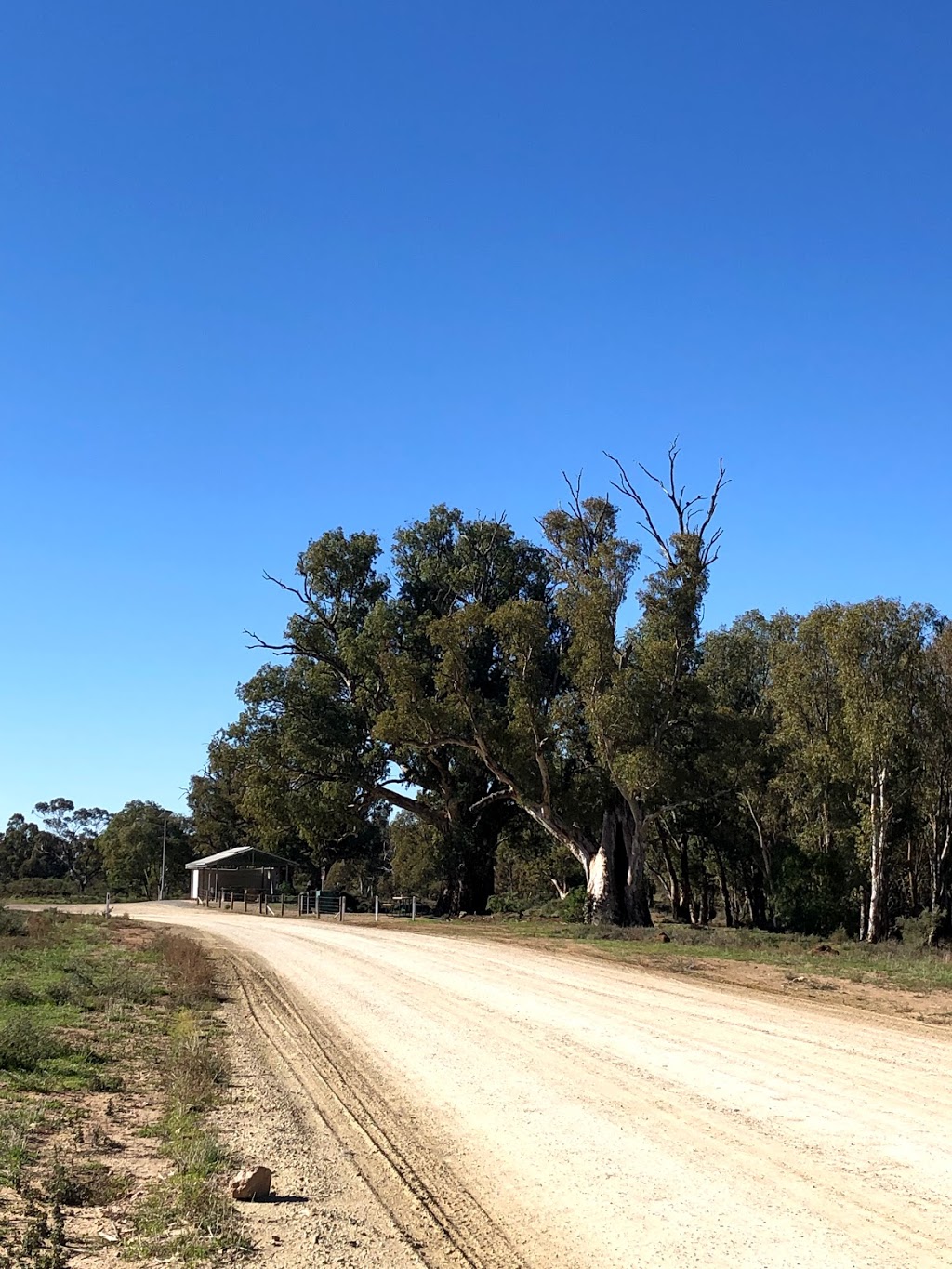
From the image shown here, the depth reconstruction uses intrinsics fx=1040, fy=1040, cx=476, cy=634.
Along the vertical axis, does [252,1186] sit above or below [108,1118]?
above

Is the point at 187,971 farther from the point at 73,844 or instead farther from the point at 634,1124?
the point at 73,844

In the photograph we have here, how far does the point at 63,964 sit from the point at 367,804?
2687cm

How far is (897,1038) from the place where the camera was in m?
12.5

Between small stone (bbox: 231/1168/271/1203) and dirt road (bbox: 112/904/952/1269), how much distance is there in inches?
27.8

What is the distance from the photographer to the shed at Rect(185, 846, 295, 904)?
73562 millimetres

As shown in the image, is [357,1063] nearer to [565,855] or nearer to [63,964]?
[63,964]

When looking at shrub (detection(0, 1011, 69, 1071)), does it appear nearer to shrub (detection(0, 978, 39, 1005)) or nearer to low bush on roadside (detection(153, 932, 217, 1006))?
shrub (detection(0, 978, 39, 1005))

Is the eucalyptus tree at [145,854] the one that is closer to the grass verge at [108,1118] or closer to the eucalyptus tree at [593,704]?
the eucalyptus tree at [593,704]

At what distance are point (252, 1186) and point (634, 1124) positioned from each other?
123 inches

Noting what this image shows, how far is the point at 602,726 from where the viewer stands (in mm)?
34281

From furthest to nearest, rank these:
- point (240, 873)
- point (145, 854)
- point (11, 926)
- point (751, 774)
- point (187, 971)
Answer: point (145, 854) < point (240, 873) < point (751, 774) < point (11, 926) < point (187, 971)

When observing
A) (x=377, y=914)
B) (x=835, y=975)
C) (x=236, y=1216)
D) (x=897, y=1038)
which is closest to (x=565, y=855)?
(x=377, y=914)

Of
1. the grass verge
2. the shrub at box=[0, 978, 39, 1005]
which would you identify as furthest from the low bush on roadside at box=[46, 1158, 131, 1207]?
the shrub at box=[0, 978, 39, 1005]

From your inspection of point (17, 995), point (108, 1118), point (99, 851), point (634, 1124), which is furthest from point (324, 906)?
point (99, 851)
